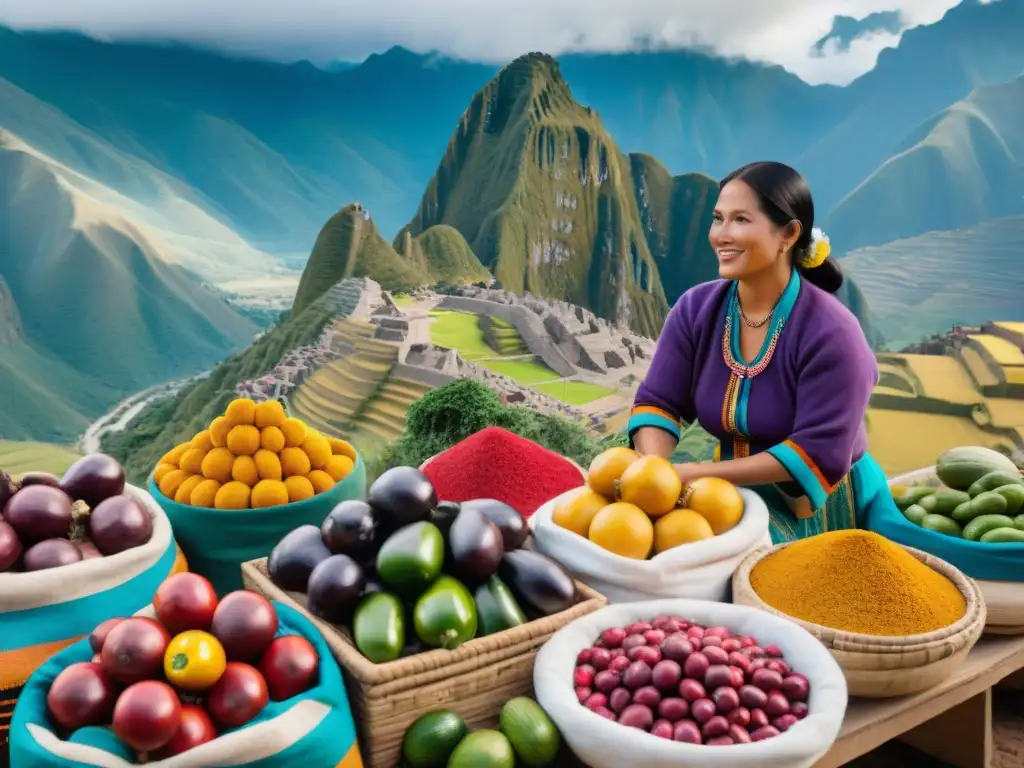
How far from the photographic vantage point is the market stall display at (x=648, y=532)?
52.3 inches

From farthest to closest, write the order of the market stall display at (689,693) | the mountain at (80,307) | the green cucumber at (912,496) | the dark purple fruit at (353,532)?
the mountain at (80,307) → the green cucumber at (912,496) → the dark purple fruit at (353,532) → the market stall display at (689,693)

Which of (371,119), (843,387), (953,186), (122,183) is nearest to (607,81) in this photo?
(371,119)

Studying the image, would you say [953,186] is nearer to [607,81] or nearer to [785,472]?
[607,81]

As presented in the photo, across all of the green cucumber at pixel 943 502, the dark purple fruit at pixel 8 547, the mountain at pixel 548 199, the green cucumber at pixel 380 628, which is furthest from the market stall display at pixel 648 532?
the mountain at pixel 548 199

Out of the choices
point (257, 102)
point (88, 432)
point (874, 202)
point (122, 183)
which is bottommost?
point (88, 432)

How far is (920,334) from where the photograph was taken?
484 inches

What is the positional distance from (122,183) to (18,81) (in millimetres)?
2055

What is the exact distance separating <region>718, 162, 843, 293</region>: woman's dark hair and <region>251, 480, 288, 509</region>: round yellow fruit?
1.03 metres

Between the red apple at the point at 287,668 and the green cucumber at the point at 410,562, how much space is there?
0.16m

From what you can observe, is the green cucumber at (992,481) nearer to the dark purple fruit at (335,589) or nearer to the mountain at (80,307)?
the dark purple fruit at (335,589)

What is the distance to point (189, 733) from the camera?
900mm

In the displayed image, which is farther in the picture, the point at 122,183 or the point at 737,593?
the point at 122,183

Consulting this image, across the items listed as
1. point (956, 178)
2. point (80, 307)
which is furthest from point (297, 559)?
point (956, 178)

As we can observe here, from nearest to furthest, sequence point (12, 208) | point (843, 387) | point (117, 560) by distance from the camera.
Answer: point (117, 560)
point (843, 387)
point (12, 208)
